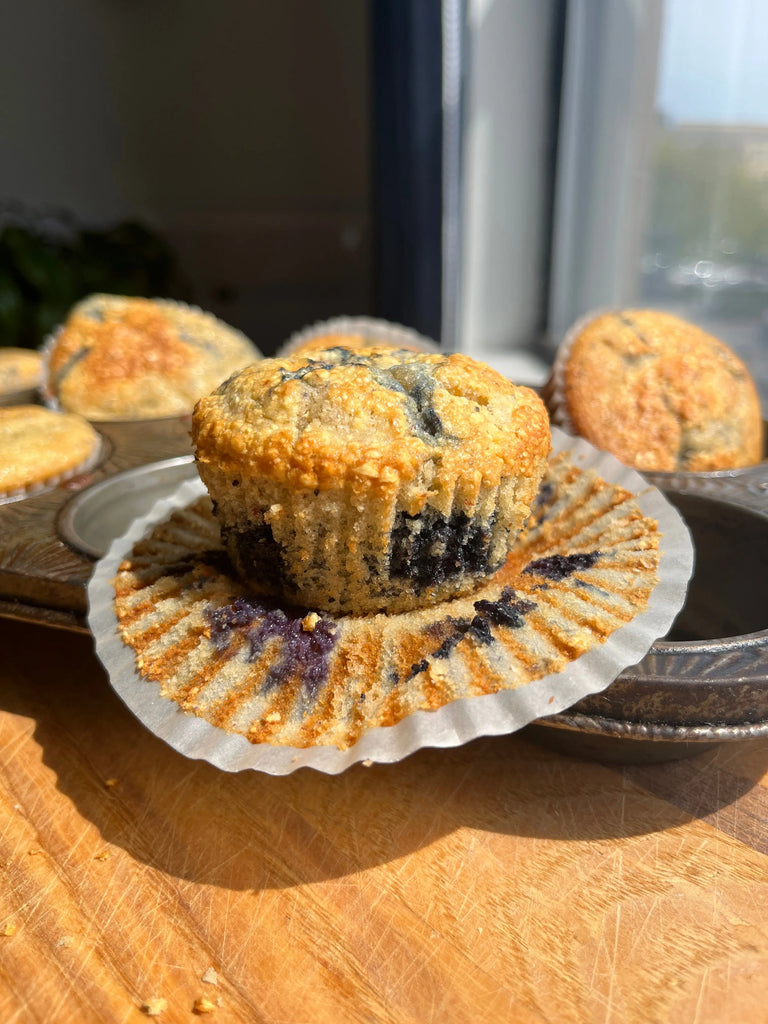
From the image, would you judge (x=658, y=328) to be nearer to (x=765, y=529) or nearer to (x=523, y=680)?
(x=765, y=529)

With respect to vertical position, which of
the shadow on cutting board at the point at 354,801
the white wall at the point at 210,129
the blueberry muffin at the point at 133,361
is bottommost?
the shadow on cutting board at the point at 354,801

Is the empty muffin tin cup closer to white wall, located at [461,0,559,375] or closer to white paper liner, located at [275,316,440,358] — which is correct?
white paper liner, located at [275,316,440,358]

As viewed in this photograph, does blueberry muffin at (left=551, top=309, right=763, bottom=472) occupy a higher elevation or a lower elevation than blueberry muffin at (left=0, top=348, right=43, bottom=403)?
higher

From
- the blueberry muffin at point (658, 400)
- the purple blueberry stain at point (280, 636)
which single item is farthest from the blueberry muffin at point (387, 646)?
the blueberry muffin at point (658, 400)

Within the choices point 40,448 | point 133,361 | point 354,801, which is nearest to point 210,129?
point 133,361

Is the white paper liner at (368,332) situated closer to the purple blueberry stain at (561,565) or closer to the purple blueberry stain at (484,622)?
the purple blueberry stain at (561,565)

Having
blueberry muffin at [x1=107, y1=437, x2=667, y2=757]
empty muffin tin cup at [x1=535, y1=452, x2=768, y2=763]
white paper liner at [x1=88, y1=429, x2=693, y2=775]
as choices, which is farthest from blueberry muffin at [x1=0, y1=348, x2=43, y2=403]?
empty muffin tin cup at [x1=535, y1=452, x2=768, y2=763]
